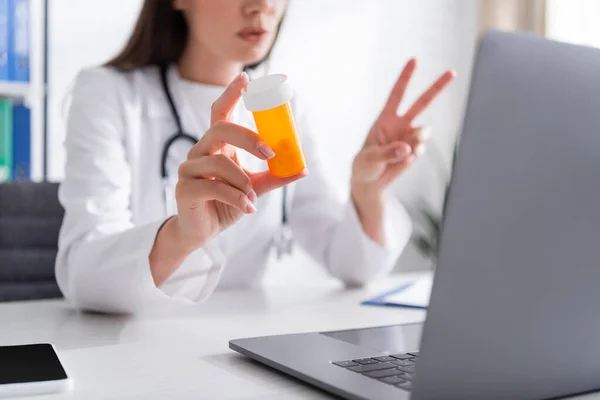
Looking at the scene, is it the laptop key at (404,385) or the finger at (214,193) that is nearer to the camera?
the laptop key at (404,385)

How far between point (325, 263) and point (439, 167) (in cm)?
157

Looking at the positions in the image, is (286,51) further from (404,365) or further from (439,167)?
(404,365)

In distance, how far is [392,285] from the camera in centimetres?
127

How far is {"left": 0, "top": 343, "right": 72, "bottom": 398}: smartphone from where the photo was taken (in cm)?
50

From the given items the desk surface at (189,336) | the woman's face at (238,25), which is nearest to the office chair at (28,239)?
the desk surface at (189,336)

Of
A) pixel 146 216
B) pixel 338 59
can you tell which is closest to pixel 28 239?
pixel 146 216

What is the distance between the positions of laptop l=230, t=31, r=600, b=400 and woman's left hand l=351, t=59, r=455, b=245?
636mm

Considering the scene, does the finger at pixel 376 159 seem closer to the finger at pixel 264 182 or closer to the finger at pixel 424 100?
the finger at pixel 424 100

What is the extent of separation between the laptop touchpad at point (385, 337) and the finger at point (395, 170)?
0.39 m

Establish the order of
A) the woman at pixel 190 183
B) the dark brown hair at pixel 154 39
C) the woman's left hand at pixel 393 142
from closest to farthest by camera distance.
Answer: the woman at pixel 190 183, the woman's left hand at pixel 393 142, the dark brown hair at pixel 154 39

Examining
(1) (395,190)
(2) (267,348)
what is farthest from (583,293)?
(1) (395,190)

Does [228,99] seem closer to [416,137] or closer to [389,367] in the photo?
[389,367]

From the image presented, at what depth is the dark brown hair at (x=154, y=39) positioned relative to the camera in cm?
131

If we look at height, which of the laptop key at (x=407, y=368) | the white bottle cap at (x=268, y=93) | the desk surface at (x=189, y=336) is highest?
the white bottle cap at (x=268, y=93)
